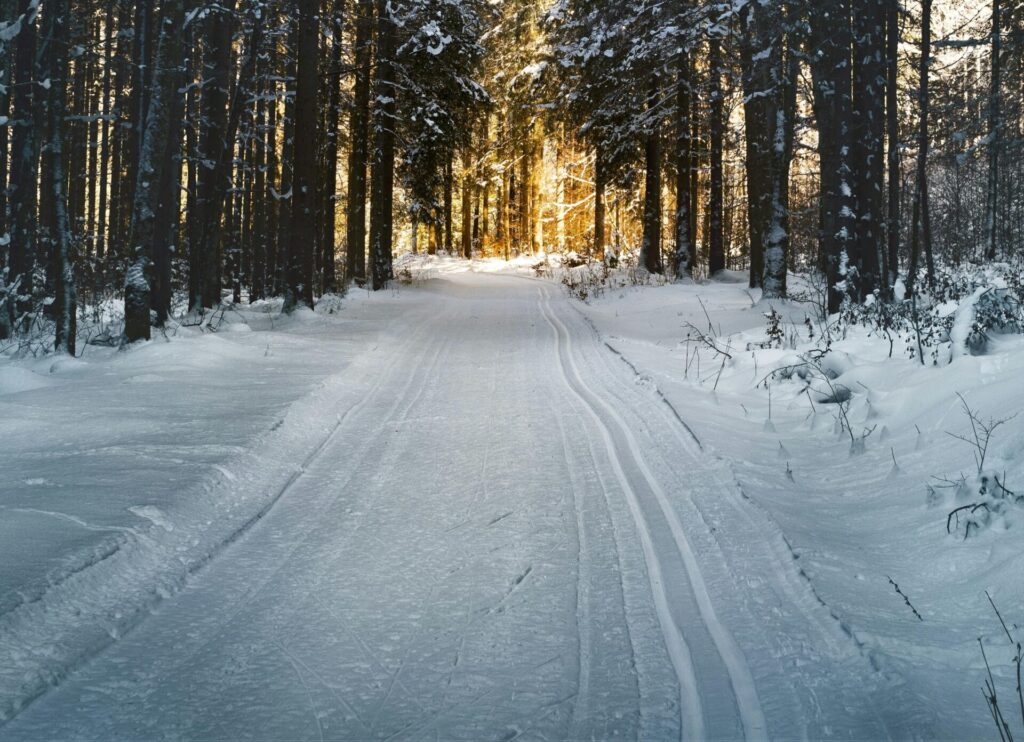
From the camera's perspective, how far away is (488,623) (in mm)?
3221

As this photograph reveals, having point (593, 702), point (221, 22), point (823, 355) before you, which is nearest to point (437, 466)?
point (593, 702)

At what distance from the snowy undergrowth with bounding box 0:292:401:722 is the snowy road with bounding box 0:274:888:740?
0.19 meters

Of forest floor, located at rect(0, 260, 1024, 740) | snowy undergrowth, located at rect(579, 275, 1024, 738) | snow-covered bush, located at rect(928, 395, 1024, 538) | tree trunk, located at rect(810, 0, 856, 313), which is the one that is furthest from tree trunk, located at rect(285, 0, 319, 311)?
snow-covered bush, located at rect(928, 395, 1024, 538)

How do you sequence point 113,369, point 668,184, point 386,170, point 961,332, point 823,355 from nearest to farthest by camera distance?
point 961,332, point 823,355, point 113,369, point 386,170, point 668,184

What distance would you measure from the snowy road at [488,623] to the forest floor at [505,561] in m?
0.02

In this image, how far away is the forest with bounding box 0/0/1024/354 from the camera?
1105 centimetres

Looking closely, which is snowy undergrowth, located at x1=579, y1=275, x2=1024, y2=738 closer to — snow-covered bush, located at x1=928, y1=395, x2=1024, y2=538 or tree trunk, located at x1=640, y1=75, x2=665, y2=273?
snow-covered bush, located at x1=928, y1=395, x2=1024, y2=538

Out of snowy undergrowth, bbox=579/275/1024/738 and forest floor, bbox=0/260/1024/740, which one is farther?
snowy undergrowth, bbox=579/275/1024/738

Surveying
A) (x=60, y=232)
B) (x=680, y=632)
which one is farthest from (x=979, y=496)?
(x=60, y=232)

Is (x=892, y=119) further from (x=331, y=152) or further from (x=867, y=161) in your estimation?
(x=331, y=152)

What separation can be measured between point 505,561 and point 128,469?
2802 millimetres

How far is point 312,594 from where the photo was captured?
3.49 metres

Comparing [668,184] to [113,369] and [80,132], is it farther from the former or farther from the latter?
[113,369]

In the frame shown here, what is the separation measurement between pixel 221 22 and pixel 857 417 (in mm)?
13931
